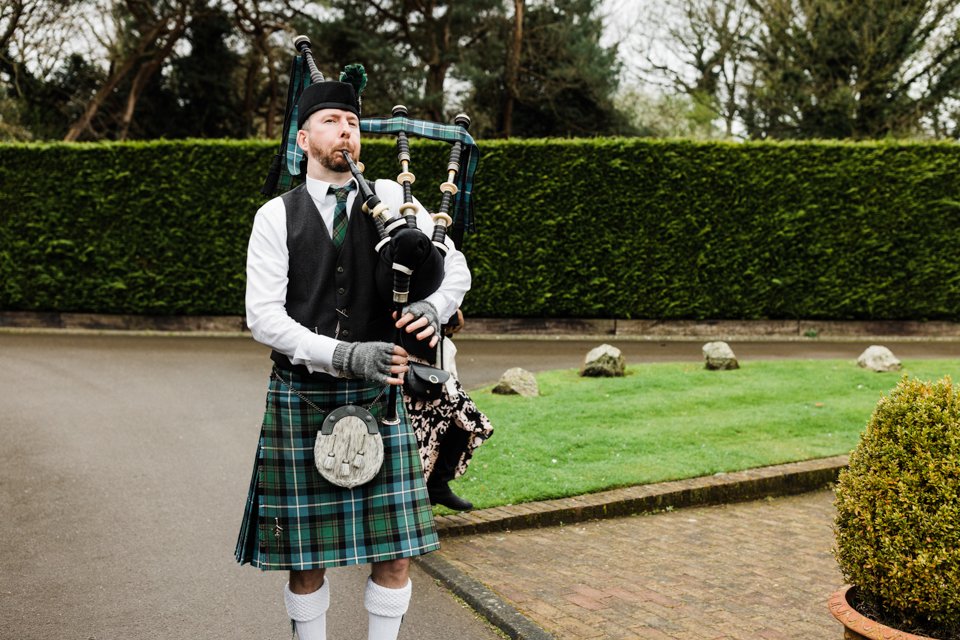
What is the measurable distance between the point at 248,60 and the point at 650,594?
22091mm

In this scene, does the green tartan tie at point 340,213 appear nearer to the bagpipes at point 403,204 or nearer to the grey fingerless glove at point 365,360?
the bagpipes at point 403,204

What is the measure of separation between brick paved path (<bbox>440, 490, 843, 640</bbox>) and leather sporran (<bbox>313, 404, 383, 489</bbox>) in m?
1.47

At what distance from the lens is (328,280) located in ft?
10.0

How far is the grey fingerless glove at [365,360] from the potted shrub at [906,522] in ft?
5.61

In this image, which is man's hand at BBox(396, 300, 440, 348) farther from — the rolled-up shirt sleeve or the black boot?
the black boot

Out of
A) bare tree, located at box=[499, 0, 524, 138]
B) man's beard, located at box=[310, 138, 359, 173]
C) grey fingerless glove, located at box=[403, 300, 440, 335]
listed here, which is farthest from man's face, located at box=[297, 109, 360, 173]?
bare tree, located at box=[499, 0, 524, 138]

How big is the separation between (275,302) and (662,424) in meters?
5.81

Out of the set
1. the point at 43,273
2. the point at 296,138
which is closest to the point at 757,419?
the point at 296,138

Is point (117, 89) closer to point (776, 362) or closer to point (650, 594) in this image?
point (776, 362)

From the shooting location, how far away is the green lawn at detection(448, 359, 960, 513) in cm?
658

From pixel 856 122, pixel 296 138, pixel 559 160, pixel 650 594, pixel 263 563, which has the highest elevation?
pixel 856 122

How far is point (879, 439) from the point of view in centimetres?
324

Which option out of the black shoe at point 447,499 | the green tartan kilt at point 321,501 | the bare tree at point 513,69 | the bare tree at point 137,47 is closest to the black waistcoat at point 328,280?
the green tartan kilt at point 321,501

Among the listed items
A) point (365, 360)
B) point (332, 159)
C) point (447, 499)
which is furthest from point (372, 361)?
point (447, 499)
